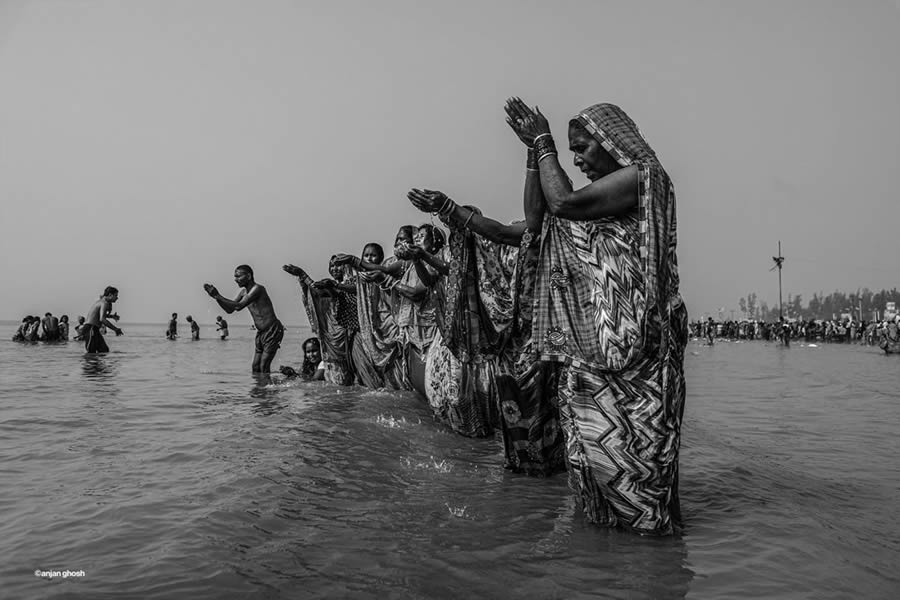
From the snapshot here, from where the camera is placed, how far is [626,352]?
9.06 ft

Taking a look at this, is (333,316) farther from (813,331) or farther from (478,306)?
(813,331)

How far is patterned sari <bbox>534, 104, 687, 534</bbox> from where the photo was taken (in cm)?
278

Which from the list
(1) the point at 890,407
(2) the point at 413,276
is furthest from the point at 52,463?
(1) the point at 890,407

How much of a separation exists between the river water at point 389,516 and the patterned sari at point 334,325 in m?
3.42

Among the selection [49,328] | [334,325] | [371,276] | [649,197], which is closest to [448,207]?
[649,197]

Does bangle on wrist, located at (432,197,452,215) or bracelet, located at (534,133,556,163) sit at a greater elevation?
bracelet, located at (534,133,556,163)

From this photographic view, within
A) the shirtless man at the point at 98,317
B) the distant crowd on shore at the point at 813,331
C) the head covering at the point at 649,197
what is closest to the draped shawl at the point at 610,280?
the head covering at the point at 649,197

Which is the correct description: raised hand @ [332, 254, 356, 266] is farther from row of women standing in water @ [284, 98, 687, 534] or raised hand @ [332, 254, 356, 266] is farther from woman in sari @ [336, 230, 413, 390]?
row of women standing in water @ [284, 98, 687, 534]

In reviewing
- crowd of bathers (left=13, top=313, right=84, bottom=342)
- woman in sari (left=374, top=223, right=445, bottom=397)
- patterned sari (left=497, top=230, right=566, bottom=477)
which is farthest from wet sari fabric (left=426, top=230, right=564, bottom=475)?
crowd of bathers (left=13, top=313, right=84, bottom=342)

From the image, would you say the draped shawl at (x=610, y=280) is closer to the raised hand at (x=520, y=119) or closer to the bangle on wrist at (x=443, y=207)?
the raised hand at (x=520, y=119)

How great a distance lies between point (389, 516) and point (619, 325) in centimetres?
141

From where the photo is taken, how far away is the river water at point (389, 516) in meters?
2.35

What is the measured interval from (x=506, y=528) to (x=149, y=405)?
18.2ft

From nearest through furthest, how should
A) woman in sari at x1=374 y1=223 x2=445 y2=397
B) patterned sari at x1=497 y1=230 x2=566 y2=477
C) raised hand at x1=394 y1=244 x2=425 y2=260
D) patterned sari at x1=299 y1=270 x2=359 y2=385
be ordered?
patterned sari at x1=497 y1=230 x2=566 y2=477 → raised hand at x1=394 y1=244 x2=425 y2=260 → woman in sari at x1=374 y1=223 x2=445 y2=397 → patterned sari at x1=299 y1=270 x2=359 y2=385
